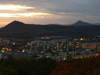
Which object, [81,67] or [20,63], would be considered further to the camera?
[20,63]

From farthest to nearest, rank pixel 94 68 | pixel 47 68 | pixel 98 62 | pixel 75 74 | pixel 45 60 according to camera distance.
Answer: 1. pixel 45 60
2. pixel 47 68
3. pixel 98 62
4. pixel 94 68
5. pixel 75 74

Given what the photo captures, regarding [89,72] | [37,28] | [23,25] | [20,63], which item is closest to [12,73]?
[20,63]

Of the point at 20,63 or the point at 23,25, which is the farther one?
the point at 23,25

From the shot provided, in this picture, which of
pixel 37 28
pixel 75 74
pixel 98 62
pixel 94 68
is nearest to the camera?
pixel 75 74

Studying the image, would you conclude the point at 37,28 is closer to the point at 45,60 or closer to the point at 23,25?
the point at 23,25

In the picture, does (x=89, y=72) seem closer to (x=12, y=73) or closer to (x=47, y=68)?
(x=47, y=68)

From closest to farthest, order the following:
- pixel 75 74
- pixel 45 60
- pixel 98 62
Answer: pixel 75 74 → pixel 98 62 → pixel 45 60

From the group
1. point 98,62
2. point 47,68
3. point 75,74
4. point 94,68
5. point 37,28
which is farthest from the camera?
point 37,28

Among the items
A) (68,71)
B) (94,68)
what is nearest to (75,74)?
(68,71)
